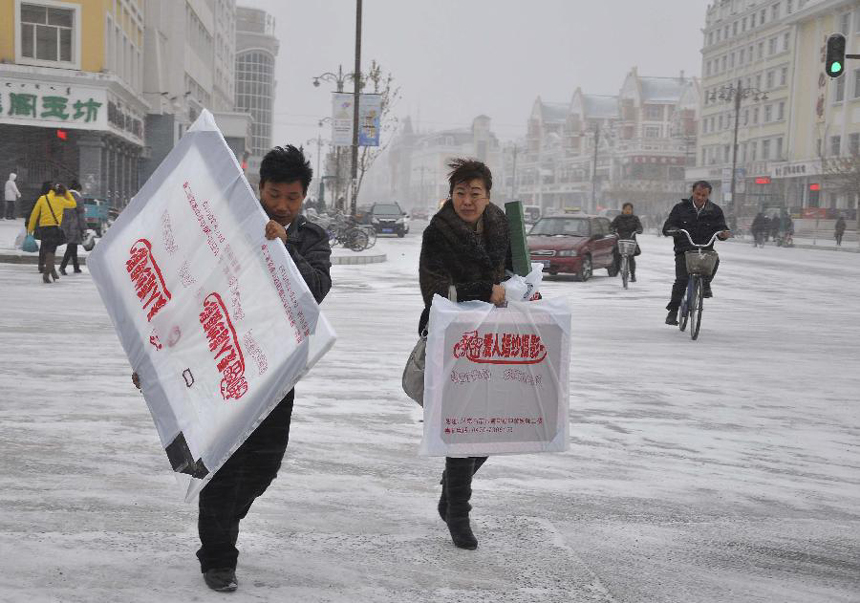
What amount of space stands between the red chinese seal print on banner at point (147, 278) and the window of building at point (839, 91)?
72934mm

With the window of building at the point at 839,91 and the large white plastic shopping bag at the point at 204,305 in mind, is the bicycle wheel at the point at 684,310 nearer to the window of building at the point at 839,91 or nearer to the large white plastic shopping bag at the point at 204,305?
the large white plastic shopping bag at the point at 204,305

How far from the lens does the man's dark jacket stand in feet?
14.6

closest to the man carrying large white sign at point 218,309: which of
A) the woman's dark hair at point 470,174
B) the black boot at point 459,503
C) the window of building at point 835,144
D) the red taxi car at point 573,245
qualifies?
the woman's dark hair at point 470,174

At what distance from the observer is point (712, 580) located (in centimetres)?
414

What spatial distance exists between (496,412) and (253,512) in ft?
4.51

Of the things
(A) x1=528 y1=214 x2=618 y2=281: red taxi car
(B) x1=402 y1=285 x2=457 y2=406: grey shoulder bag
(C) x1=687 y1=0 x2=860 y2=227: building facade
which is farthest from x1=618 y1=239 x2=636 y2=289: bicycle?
(C) x1=687 y1=0 x2=860 y2=227: building facade

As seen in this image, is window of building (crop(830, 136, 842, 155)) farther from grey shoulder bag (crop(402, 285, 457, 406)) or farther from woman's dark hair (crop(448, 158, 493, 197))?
grey shoulder bag (crop(402, 285, 457, 406))

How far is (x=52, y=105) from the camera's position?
34.6 meters

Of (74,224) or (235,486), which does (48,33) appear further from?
(235,486)

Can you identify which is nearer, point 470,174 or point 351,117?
point 470,174

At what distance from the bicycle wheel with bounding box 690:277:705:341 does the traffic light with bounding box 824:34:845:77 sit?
12.8m

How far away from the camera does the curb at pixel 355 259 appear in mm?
26656

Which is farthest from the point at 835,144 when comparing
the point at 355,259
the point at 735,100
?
the point at 355,259

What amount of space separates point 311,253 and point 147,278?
0.63 meters
